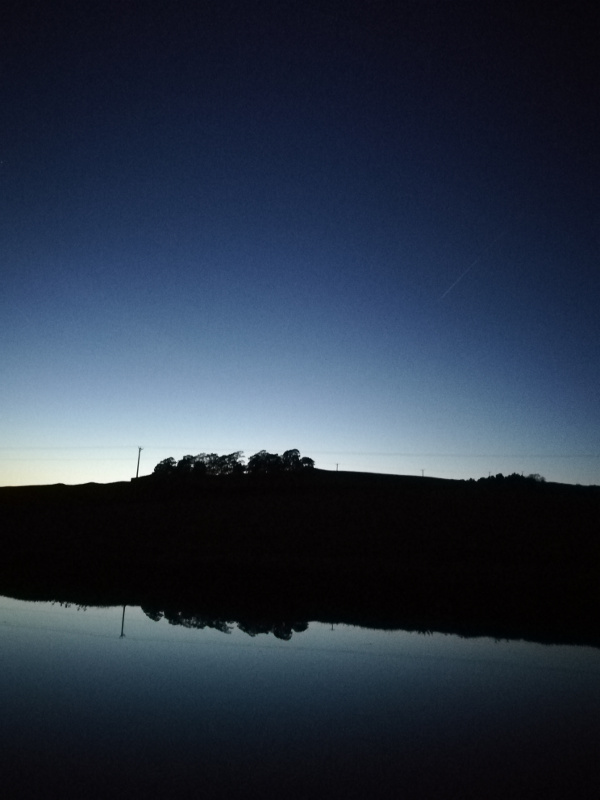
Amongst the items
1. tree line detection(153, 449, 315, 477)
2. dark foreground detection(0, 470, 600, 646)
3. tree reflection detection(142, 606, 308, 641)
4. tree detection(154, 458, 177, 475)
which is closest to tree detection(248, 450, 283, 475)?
tree line detection(153, 449, 315, 477)

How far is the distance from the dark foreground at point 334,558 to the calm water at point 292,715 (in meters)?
2.51

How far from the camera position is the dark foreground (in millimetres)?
15961

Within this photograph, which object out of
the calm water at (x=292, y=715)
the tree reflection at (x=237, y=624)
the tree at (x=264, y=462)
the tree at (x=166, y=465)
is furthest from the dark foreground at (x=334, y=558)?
the tree at (x=166, y=465)

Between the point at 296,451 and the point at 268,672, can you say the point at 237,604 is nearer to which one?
A: the point at 268,672

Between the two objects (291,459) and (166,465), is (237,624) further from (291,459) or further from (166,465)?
(166,465)

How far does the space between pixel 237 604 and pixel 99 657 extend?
576 cm

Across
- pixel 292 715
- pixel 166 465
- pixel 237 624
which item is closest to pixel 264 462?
pixel 166 465

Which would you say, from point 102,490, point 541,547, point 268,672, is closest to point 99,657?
point 268,672

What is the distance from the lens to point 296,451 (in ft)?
359

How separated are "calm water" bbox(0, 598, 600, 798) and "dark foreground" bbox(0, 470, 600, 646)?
8.24ft

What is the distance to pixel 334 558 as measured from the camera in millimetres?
26797

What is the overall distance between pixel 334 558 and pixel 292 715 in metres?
19.0

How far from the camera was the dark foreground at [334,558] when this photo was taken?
16.0m

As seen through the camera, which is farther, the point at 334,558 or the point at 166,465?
the point at 166,465
